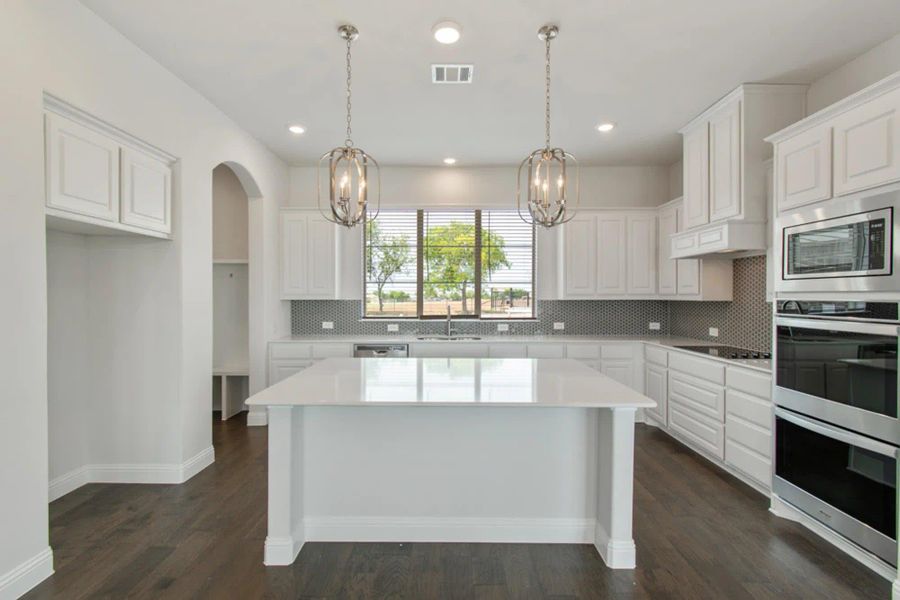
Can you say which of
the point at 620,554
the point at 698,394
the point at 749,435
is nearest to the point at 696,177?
the point at 698,394

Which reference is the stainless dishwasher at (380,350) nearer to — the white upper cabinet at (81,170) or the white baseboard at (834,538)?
the white upper cabinet at (81,170)

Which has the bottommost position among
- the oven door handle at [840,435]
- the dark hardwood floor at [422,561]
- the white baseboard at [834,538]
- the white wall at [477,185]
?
the dark hardwood floor at [422,561]

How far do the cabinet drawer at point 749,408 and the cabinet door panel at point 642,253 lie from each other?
6.02ft

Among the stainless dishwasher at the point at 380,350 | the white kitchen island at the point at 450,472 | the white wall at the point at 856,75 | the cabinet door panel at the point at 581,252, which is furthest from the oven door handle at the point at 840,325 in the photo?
the stainless dishwasher at the point at 380,350

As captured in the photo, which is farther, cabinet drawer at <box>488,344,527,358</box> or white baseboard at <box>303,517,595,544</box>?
cabinet drawer at <box>488,344,527,358</box>

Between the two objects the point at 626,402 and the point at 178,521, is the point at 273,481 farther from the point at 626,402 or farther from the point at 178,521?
the point at 626,402

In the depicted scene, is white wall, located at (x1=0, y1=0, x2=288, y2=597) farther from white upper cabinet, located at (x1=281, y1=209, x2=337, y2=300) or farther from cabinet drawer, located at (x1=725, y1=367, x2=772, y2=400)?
cabinet drawer, located at (x1=725, y1=367, x2=772, y2=400)

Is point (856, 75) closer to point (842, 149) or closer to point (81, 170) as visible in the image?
point (842, 149)

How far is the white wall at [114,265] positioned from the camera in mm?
2027

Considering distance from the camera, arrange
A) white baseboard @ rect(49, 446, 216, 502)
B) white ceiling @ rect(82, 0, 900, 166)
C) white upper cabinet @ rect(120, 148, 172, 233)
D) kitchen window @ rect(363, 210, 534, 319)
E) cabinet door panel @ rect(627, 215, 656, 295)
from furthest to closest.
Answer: kitchen window @ rect(363, 210, 534, 319), cabinet door panel @ rect(627, 215, 656, 295), white baseboard @ rect(49, 446, 216, 502), white upper cabinet @ rect(120, 148, 172, 233), white ceiling @ rect(82, 0, 900, 166)

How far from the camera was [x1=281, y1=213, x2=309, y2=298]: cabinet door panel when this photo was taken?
5.05 meters

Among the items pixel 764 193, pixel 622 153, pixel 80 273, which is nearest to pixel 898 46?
pixel 764 193

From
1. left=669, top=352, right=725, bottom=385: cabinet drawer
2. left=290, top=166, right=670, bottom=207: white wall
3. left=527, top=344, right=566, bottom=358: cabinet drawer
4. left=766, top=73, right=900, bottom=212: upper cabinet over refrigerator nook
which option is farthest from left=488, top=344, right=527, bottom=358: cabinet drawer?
left=766, top=73, right=900, bottom=212: upper cabinet over refrigerator nook

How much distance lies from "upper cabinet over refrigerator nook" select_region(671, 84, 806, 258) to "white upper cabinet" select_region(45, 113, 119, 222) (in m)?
4.10
